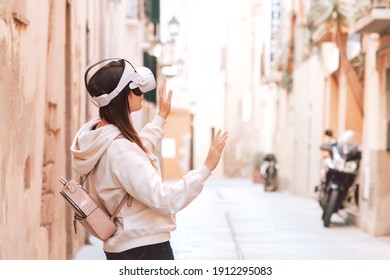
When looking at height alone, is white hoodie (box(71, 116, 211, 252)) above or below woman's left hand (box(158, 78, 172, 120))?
below

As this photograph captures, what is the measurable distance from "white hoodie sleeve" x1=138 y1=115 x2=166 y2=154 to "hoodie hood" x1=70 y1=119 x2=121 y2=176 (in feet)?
0.80

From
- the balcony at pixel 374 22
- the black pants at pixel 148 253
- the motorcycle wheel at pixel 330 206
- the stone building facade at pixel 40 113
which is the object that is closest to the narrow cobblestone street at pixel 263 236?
the motorcycle wheel at pixel 330 206

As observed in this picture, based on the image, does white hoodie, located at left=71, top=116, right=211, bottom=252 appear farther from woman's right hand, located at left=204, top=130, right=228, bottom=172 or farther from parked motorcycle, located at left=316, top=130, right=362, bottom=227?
parked motorcycle, located at left=316, top=130, right=362, bottom=227

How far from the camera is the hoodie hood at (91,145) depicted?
93.7 inches

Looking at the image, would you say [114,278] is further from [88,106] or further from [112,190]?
[88,106]

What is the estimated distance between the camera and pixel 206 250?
19.1 feet

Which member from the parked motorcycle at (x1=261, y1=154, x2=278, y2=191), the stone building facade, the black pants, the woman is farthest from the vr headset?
the parked motorcycle at (x1=261, y1=154, x2=278, y2=191)

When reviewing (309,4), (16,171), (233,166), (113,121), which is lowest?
(233,166)

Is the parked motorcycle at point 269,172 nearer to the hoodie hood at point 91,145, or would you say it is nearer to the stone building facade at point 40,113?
the stone building facade at point 40,113

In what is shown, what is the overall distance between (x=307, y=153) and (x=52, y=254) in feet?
30.5

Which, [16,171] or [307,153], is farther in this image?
[307,153]

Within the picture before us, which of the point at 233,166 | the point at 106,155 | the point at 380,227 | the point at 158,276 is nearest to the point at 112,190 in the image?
the point at 106,155

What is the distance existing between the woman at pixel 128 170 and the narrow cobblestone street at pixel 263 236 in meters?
2.61

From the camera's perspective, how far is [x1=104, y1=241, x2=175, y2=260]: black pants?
243 centimetres
